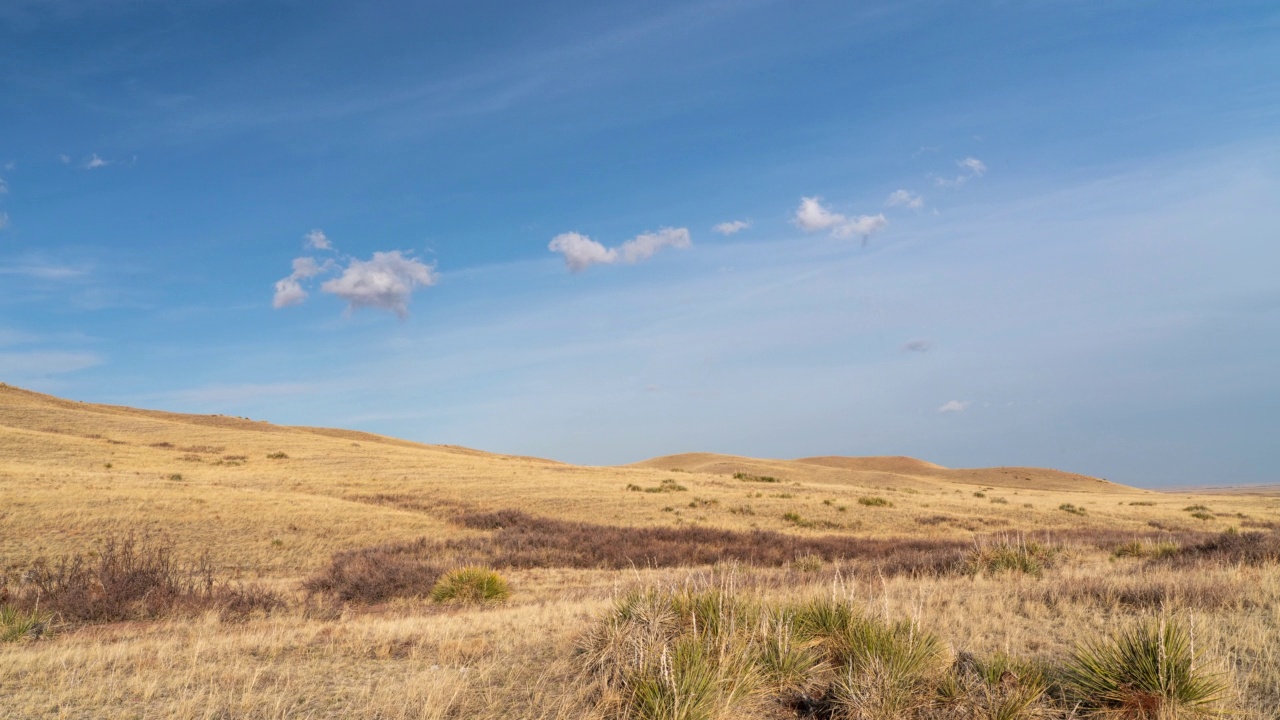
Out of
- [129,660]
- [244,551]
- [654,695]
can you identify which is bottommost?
[244,551]

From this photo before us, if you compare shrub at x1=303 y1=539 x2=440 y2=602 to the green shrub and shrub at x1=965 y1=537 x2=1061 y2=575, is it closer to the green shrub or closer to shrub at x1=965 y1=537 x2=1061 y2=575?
the green shrub

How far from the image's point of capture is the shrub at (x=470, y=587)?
15.6 meters

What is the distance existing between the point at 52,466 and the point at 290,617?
119 feet

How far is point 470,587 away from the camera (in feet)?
51.9

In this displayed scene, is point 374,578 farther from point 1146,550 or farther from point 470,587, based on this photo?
point 1146,550

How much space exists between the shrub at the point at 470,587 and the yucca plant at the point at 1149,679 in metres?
11.9

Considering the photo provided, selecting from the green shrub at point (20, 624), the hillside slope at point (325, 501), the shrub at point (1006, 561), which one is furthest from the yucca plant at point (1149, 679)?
the hillside slope at point (325, 501)

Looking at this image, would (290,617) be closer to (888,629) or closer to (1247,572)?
(888,629)

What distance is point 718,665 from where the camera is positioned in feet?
20.6

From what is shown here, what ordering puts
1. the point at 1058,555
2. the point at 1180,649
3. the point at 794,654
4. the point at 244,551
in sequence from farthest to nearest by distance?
the point at 244,551 → the point at 1058,555 → the point at 794,654 → the point at 1180,649

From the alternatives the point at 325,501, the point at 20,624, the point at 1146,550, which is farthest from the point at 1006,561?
the point at 325,501

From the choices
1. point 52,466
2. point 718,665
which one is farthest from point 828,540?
point 52,466

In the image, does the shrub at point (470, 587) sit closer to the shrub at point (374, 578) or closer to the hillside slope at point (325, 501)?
the shrub at point (374, 578)

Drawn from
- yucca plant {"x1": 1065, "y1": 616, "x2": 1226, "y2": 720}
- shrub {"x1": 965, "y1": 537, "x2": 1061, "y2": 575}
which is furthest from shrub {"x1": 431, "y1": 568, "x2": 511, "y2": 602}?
yucca plant {"x1": 1065, "y1": 616, "x2": 1226, "y2": 720}
